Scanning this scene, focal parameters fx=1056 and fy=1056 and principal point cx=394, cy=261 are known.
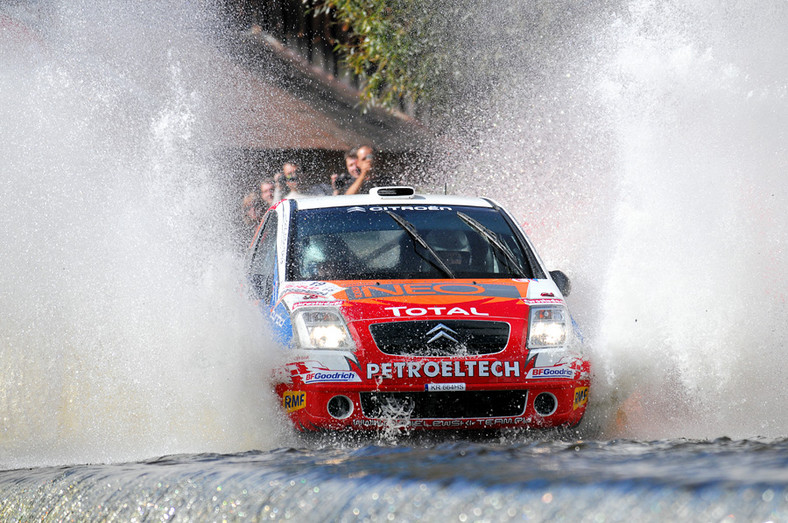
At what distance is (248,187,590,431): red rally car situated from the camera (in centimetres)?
466

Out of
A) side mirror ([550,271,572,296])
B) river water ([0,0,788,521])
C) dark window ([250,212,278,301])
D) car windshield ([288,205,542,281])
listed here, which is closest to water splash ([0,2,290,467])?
river water ([0,0,788,521])

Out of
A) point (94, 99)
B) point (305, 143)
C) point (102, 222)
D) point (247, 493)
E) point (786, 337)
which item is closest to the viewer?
point (247, 493)

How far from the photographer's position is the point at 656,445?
279 centimetres

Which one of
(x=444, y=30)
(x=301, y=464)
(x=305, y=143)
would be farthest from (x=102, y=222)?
(x=444, y=30)

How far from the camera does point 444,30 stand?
45.5ft

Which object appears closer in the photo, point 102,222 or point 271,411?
point 271,411

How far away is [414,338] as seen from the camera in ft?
15.6

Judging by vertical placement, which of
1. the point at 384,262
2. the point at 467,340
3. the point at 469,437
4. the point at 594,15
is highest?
the point at 594,15

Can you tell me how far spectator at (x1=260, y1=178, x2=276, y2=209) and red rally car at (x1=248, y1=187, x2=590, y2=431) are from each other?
19.5 ft

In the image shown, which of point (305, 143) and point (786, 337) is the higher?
point (305, 143)

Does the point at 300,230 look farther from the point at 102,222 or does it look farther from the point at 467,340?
the point at 102,222

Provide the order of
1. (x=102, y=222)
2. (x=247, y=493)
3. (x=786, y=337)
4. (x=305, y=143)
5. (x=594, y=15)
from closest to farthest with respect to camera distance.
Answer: (x=247, y=493) → (x=786, y=337) → (x=102, y=222) → (x=594, y=15) → (x=305, y=143)

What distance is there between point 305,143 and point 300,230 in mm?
7915

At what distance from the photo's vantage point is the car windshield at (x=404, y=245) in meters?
5.57
